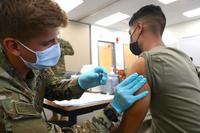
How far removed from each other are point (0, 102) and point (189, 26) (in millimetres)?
7216

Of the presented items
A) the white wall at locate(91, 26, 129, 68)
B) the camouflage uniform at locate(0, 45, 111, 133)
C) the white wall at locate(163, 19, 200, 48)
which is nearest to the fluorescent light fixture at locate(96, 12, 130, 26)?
the white wall at locate(91, 26, 129, 68)

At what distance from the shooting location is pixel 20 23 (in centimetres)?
90

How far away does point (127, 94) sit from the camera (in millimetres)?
955

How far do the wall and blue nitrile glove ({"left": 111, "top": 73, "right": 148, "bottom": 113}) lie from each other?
16.5 feet

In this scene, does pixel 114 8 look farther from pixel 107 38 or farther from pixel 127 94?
pixel 127 94

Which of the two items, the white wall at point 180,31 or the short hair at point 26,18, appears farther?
the white wall at point 180,31

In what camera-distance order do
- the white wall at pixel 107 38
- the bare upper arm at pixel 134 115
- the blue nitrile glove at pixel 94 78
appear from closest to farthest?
the bare upper arm at pixel 134 115 < the blue nitrile glove at pixel 94 78 < the white wall at pixel 107 38

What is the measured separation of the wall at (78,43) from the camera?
5.97m

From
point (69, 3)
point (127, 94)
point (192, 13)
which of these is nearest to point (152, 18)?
point (127, 94)

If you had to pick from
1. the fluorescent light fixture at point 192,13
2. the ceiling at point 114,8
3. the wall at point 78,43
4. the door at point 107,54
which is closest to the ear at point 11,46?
the ceiling at point 114,8

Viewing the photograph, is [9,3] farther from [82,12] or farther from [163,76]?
[82,12]

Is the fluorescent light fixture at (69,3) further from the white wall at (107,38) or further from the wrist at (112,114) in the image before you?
the wrist at (112,114)

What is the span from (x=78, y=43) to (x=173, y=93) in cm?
530

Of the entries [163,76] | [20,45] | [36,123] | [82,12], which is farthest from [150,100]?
[82,12]
